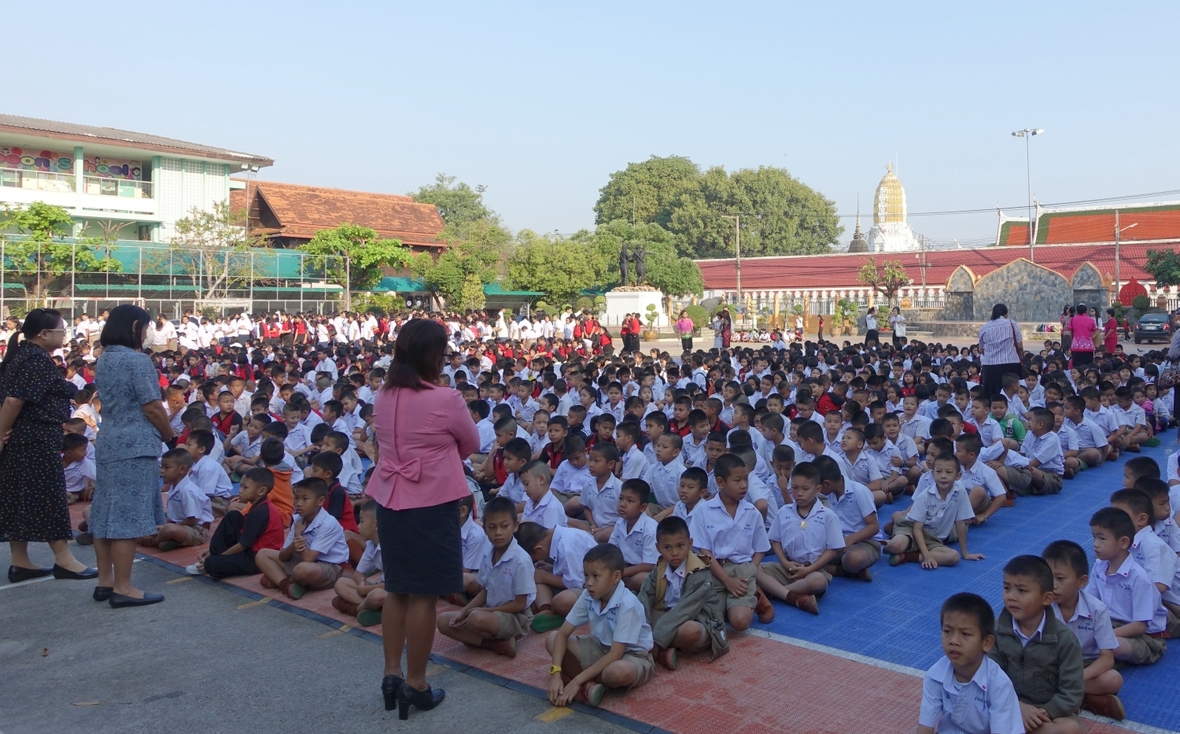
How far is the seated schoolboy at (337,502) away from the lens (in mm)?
5492

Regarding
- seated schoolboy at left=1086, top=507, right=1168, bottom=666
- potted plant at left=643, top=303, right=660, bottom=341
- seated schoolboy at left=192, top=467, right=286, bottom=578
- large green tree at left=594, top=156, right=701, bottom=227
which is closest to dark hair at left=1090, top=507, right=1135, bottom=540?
seated schoolboy at left=1086, top=507, right=1168, bottom=666

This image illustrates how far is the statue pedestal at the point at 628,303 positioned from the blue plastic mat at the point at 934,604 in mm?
21702

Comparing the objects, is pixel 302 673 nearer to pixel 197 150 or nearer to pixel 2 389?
pixel 2 389

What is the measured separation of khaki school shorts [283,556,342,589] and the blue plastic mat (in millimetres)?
2349

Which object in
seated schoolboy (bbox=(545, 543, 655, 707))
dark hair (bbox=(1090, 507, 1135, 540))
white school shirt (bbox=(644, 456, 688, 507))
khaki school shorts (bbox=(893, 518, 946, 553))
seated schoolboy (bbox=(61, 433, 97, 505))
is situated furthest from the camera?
seated schoolboy (bbox=(61, 433, 97, 505))

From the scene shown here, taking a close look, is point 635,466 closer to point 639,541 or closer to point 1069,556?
point 639,541

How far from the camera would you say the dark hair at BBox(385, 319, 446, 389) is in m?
3.50

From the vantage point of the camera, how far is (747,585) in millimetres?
4578

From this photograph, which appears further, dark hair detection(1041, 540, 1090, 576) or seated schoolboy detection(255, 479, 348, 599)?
seated schoolboy detection(255, 479, 348, 599)

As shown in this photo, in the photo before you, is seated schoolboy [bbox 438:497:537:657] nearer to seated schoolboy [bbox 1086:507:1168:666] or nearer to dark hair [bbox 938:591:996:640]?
dark hair [bbox 938:591:996:640]

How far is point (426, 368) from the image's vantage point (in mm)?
3525

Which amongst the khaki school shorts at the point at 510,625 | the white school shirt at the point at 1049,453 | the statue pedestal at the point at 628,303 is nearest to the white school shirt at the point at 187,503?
the khaki school shorts at the point at 510,625

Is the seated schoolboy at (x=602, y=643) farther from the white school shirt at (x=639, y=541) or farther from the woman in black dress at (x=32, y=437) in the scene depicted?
the woman in black dress at (x=32, y=437)

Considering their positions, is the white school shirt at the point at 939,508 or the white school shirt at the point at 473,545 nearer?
the white school shirt at the point at 473,545
